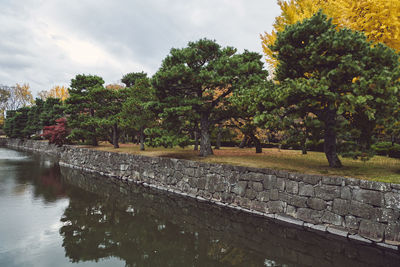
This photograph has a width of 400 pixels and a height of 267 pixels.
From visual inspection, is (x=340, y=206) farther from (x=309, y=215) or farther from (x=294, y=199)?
(x=294, y=199)

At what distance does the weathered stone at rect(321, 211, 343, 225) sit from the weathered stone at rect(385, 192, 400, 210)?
1252 mm

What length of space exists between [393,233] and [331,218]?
142 cm

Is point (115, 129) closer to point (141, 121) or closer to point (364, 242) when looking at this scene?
point (141, 121)

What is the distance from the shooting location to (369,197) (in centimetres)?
626

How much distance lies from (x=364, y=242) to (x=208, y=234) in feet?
13.8

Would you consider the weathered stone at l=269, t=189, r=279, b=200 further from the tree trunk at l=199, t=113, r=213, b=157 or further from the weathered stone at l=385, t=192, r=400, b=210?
the tree trunk at l=199, t=113, r=213, b=157

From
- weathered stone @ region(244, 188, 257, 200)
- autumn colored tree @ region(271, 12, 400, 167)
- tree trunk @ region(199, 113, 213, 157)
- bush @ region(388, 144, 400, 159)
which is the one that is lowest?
weathered stone @ region(244, 188, 257, 200)

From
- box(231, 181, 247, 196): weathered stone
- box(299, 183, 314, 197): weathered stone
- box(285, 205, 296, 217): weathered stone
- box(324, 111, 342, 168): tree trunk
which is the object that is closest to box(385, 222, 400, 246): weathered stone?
box(299, 183, 314, 197): weathered stone

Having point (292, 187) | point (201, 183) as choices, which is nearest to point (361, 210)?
point (292, 187)

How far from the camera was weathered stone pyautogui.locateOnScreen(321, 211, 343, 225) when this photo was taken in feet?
22.1

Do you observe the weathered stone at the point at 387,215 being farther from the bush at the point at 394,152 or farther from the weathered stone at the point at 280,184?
the bush at the point at 394,152

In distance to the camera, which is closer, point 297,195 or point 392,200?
point 392,200

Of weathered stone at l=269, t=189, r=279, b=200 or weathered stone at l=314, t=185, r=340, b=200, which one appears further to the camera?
weathered stone at l=269, t=189, r=279, b=200

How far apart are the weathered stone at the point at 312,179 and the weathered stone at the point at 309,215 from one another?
0.88 meters
